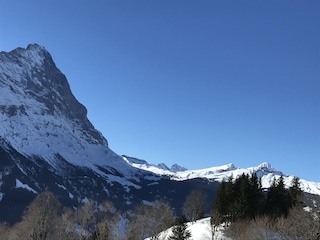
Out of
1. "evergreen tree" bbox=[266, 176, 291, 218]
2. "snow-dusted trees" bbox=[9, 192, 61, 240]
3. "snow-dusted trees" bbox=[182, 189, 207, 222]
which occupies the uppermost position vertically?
"evergreen tree" bbox=[266, 176, 291, 218]

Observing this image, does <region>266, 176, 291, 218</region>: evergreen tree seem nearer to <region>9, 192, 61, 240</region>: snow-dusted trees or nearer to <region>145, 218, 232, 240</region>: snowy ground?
<region>145, 218, 232, 240</region>: snowy ground

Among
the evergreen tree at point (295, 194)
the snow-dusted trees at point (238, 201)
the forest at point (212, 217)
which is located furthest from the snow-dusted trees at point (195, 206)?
the evergreen tree at point (295, 194)

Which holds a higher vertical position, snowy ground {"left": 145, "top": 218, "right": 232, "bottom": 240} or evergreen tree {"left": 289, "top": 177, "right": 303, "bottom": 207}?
evergreen tree {"left": 289, "top": 177, "right": 303, "bottom": 207}

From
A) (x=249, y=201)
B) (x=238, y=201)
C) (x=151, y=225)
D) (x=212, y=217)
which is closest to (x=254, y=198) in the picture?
(x=249, y=201)

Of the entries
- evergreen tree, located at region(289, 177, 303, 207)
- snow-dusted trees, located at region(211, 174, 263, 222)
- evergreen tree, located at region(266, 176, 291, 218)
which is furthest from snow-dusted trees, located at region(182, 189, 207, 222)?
evergreen tree, located at region(289, 177, 303, 207)

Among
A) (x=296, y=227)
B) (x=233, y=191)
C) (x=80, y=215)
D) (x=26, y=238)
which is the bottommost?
(x=26, y=238)

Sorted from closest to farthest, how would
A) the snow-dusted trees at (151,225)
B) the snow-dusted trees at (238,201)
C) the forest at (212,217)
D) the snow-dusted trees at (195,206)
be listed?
the forest at (212,217), the snow-dusted trees at (151,225), the snow-dusted trees at (238,201), the snow-dusted trees at (195,206)

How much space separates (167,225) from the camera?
4053 inches

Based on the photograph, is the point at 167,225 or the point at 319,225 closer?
the point at 319,225

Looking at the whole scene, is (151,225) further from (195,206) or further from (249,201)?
(195,206)

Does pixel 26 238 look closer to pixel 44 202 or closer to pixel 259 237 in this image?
pixel 44 202

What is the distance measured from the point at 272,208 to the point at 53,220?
5198 centimetres

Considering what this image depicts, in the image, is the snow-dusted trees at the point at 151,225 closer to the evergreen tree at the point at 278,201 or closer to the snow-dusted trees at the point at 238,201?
the snow-dusted trees at the point at 238,201

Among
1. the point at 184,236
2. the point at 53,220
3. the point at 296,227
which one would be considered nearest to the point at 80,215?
the point at 53,220
